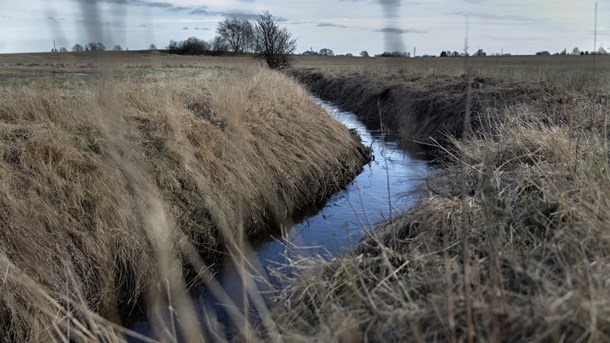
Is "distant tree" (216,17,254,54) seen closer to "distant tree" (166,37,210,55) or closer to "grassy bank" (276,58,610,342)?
"distant tree" (166,37,210,55)

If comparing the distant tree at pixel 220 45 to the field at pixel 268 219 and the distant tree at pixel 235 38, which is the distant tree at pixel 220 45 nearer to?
the distant tree at pixel 235 38

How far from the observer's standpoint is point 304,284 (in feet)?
9.93

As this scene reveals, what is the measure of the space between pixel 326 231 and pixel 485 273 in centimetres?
439

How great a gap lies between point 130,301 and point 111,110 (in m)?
3.01

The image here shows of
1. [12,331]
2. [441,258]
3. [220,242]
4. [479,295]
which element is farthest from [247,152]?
[479,295]

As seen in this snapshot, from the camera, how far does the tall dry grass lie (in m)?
2.03

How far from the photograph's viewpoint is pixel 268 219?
725 centimetres

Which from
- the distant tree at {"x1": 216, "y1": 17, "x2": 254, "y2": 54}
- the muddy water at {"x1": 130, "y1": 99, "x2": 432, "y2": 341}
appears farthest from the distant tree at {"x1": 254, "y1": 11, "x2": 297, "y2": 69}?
the muddy water at {"x1": 130, "y1": 99, "x2": 432, "y2": 341}

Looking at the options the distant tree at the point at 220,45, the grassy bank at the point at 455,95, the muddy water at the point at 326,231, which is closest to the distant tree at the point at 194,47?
the distant tree at the point at 220,45

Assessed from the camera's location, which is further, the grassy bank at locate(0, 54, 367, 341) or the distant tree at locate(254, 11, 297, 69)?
the distant tree at locate(254, 11, 297, 69)

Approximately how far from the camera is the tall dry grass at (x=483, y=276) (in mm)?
2025

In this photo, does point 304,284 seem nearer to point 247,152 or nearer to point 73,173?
point 73,173

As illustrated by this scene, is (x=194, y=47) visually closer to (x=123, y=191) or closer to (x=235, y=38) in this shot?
(x=235, y=38)

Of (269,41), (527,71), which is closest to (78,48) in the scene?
(527,71)
